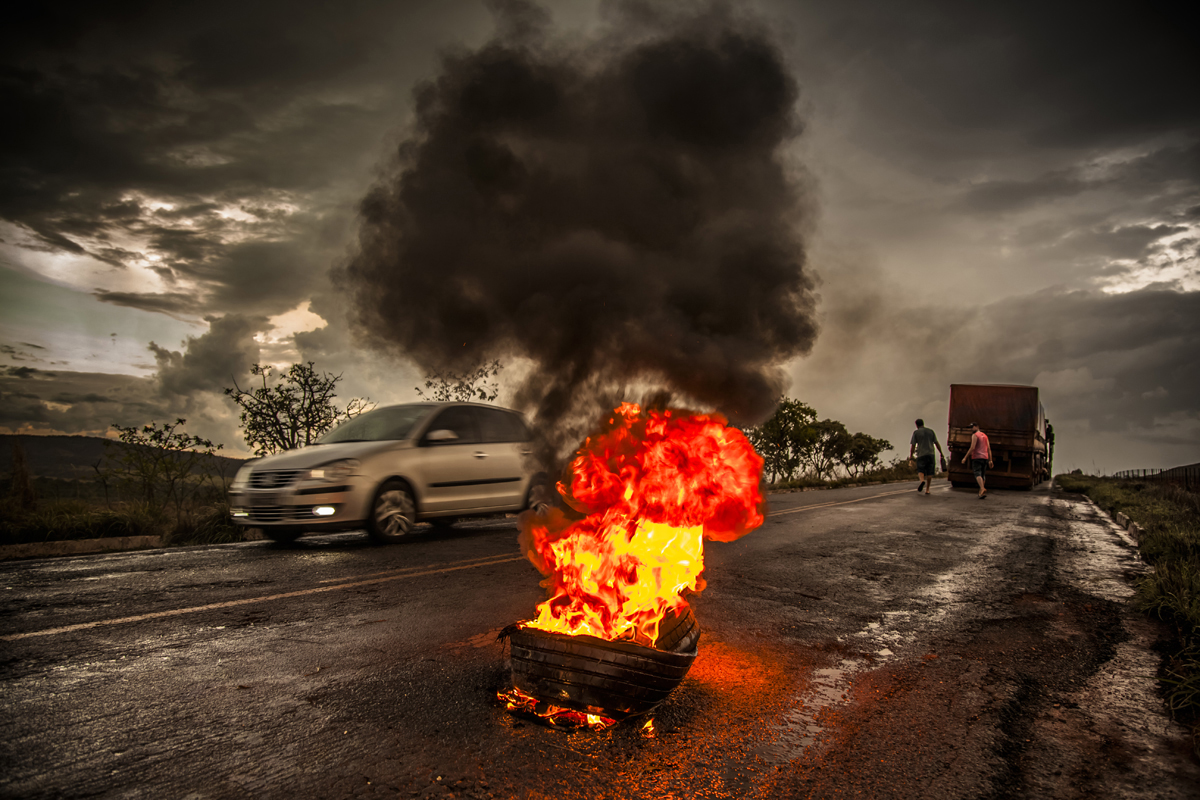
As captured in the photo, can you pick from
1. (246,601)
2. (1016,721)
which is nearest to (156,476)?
(246,601)

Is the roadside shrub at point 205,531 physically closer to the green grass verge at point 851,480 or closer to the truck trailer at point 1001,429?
the green grass verge at point 851,480

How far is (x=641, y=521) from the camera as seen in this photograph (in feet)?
10.8

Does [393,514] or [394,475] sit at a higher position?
[394,475]

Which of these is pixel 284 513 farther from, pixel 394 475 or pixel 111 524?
pixel 111 524

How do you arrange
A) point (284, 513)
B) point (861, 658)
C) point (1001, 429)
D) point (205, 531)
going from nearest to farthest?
point (861, 658)
point (284, 513)
point (205, 531)
point (1001, 429)

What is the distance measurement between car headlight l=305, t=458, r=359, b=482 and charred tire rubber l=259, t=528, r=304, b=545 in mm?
617

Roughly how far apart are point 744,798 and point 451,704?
1.35 m

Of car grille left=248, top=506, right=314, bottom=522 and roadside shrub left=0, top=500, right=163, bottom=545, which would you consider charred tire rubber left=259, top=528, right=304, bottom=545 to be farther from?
roadside shrub left=0, top=500, right=163, bottom=545

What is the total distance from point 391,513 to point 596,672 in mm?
5675

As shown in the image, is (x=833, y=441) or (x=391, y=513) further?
(x=833, y=441)

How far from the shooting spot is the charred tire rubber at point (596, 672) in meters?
2.66

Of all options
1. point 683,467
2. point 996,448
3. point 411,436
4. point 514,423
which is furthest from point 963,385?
point 683,467

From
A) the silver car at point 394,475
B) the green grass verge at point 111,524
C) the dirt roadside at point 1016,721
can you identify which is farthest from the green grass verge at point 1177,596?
the green grass verge at point 111,524

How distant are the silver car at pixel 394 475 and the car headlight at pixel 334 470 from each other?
0.01 meters
